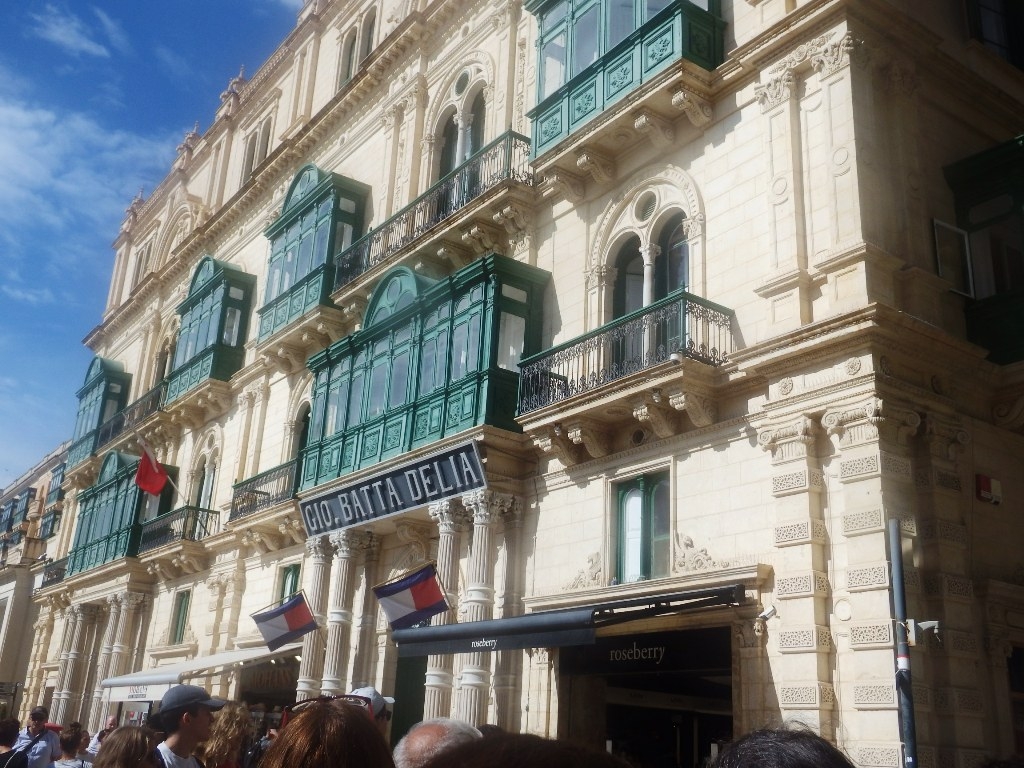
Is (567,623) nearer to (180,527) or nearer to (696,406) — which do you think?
(696,406)

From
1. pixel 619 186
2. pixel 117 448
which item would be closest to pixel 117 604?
pixel 117 448

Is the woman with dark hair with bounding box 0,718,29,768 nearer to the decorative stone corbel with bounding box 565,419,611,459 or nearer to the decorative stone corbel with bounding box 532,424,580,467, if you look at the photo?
the decorative stone corbel with bounding box 565,419,611,459

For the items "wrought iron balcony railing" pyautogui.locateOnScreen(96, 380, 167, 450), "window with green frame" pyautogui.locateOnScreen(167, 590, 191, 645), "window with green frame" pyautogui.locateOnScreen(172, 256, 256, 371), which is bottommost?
"window with green frame" pyautogui.locateOnScreen(167, 590, 191, 645)

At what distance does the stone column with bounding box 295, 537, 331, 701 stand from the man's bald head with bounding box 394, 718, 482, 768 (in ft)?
47.0

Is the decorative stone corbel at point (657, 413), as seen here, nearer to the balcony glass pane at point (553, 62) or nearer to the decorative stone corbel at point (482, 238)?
the decorative stone corbel at point (482, 238)

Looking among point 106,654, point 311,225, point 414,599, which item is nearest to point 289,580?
point 414,599

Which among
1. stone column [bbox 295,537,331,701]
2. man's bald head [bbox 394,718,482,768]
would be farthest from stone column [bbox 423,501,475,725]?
man's bald head [bbox 394,718,482,768]

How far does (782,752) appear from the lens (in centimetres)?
210

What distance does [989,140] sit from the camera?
1475 centimetres

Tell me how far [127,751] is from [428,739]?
2.02 meters

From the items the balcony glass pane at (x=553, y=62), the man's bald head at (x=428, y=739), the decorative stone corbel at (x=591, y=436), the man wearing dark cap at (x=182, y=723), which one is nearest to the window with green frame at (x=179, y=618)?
the decorative stone corbel at (x=591, y=436)

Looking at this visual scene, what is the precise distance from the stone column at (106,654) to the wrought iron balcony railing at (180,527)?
2005 millimetres

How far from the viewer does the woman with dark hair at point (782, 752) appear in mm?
2066

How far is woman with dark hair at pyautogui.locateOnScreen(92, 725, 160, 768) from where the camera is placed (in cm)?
536
